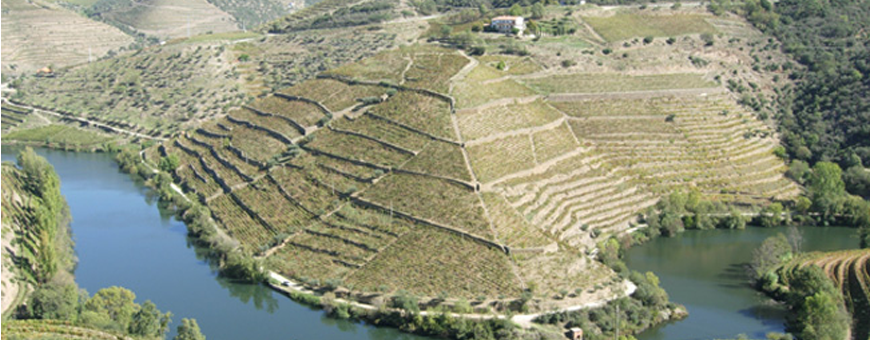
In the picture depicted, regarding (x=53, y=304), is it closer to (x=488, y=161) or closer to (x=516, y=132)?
(x=488, y=161)

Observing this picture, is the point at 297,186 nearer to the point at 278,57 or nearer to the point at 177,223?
the point at 177,223

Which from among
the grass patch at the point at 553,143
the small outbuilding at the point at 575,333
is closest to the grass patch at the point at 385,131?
the grass patch at the point at 553,143

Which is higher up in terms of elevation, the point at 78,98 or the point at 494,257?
the point at 494,257

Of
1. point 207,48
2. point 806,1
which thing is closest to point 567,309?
point 806,1

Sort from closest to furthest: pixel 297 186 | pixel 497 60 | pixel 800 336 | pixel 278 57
Answer: pixel 800 336 < pixel 297 186 < pixel 497 60 < pixel 278 57

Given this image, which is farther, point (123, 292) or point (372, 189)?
point (372, 189)
